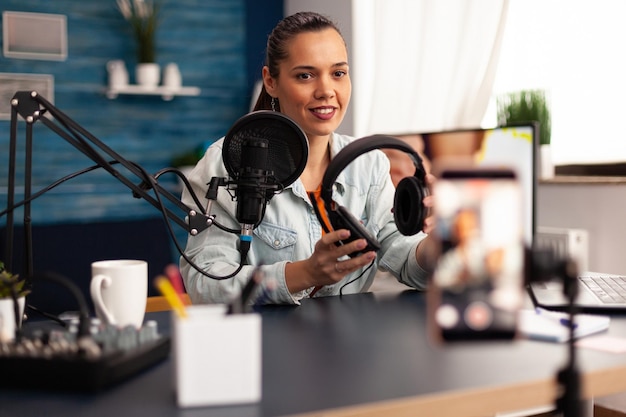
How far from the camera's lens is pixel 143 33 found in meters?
3.84

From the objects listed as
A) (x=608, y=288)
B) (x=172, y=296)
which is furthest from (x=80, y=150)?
(x=608, y=288)

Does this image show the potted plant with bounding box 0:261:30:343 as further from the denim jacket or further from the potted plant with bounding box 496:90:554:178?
the potted plant with bounding box 496:90:554:178

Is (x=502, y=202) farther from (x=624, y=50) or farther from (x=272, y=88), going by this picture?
(x=624, y=50)

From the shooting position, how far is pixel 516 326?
0.61 ft

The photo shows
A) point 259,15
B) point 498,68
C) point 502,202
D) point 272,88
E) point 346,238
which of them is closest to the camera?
point 502,202

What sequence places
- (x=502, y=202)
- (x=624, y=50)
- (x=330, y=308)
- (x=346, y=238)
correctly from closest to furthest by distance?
(x=502, y=202), (x=346, y=238), (x=330, y=308), (x=624, y=50)

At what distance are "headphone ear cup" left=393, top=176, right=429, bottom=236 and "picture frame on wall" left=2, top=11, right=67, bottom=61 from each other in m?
3.45

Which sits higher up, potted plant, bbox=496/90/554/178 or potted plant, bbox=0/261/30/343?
potted plant, bbox=496/90/554/178

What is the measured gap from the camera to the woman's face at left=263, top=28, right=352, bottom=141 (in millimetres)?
1487

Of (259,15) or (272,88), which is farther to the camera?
(259,15)

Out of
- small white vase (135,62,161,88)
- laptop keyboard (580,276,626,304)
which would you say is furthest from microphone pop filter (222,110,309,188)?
small white vase (135,62,161,88)

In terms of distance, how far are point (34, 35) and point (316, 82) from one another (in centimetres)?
265

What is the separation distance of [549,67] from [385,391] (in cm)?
234

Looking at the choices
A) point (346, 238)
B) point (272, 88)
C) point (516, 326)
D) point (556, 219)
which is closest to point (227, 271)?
point (346, 238)
